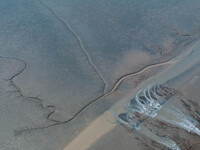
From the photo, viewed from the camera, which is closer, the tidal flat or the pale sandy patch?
the pale sandy patch

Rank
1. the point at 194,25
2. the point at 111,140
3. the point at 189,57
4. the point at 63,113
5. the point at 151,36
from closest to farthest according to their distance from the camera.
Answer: the point at 111,140 → the point at 63,113 → the point at 189,57 → the point at 151,36 → the point at 194,25

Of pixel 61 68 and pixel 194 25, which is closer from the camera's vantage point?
pixel 61 68

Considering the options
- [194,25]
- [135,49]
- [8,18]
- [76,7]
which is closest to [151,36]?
[135,49]

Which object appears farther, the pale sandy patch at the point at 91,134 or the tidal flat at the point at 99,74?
the tidal flat at the point at 99,74

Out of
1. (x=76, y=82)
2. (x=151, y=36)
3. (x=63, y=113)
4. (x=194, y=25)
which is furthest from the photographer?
(x=194, y=25)

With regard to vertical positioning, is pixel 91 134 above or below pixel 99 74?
below

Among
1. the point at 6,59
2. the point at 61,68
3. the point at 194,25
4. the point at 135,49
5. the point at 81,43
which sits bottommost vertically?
the point at 6,59

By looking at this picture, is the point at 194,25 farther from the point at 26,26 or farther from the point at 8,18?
the point at 8,18

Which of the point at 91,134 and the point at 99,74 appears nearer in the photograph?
the point at 91,134
